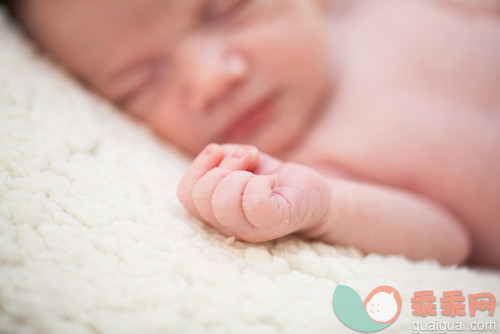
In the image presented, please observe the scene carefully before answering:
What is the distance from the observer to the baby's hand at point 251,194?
0.43 meters

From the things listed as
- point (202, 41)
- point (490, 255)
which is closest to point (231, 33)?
point (202, 41)

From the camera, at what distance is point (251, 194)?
429 millimetres

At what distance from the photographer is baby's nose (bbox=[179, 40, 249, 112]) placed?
78 centimetres

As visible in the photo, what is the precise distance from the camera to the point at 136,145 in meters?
0.72

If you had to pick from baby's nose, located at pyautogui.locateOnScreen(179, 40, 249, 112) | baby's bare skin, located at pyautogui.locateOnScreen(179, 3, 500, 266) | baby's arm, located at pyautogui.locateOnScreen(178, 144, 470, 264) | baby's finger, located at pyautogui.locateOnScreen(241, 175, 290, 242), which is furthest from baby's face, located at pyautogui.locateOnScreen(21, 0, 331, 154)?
baby's finger, located at pyautogui.locateOnScreen(241, 175, 290, 242)

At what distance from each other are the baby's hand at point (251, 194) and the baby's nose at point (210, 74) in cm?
29

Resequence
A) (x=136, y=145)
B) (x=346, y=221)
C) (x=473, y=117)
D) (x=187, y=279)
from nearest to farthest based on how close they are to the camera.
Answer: (x=187, y=279) → (x=346, y=221) → (x=136, y=145) → (x=473, y=117)

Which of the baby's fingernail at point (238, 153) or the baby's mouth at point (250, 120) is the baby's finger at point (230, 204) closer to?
the baby's fingernail at point (238, 153)

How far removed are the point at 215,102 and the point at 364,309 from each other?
1.83ft

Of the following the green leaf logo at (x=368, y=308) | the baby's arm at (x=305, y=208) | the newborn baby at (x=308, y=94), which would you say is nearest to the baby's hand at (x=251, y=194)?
the baby's arm at (x=305, y=208)

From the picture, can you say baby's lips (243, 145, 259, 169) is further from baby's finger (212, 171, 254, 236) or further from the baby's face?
the baby's face

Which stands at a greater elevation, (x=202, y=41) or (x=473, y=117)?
(x=202, y=41)

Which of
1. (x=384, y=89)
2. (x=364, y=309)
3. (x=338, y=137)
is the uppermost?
(x=384, y=89)

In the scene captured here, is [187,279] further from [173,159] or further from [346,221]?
[173,159]
